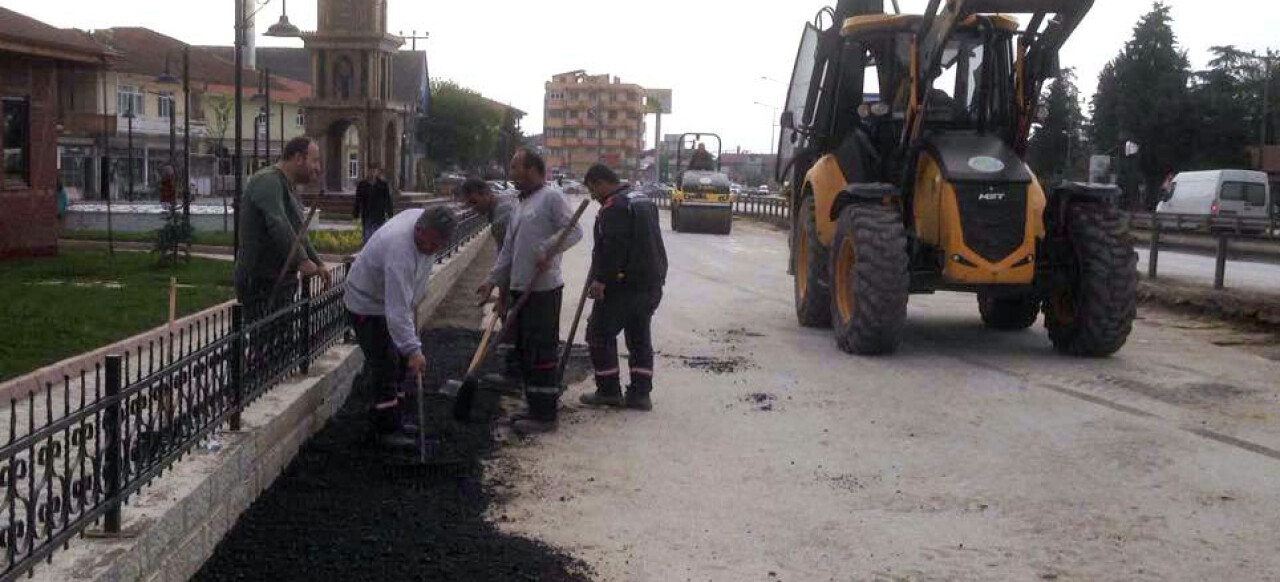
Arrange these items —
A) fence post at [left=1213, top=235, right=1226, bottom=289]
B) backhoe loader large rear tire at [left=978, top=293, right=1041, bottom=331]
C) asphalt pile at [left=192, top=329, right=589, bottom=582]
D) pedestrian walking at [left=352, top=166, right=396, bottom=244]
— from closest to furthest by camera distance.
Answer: asphalt pile at [left=192, top=329, right=589, bottom=582] → backhoe loader large rear tire at [left=978, top=293, right=1041, bottom=331] → fence post at [left=1213, top=235, right=1226, bottom=289] → pedestrian walking at [left=352, top=166, right=396, bottom=244]

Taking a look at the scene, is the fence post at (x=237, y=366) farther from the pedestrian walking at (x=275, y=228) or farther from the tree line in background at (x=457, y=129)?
the tree line in background at (x=457, y=129)

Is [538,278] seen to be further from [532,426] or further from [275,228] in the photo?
[275,228]

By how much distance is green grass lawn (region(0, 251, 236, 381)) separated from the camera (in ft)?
33.7

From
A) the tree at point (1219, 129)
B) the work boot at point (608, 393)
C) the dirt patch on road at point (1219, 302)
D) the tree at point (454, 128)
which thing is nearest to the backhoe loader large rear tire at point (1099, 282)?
the dirt patch on road at point (1219, 302)

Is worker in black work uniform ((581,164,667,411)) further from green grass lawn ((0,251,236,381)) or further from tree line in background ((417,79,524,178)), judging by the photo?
tree line in background ((417,79,524,178))

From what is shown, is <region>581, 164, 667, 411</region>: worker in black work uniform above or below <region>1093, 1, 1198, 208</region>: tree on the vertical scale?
below

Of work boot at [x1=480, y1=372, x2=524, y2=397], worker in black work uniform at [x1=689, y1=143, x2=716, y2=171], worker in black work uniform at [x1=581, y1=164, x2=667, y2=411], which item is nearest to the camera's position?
worker in black work uniform at [x1=581, y1=164, x2=667, y2=411]

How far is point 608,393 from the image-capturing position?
377 inches

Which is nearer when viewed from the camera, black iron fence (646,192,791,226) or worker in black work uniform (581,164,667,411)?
worker in black work uniform (581,164,667,411)

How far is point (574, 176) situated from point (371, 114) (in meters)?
51.8

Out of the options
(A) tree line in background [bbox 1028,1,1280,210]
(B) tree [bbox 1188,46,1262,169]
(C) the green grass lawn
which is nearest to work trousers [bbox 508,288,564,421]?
(C) the green grass lawn

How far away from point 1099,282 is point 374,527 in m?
7.66

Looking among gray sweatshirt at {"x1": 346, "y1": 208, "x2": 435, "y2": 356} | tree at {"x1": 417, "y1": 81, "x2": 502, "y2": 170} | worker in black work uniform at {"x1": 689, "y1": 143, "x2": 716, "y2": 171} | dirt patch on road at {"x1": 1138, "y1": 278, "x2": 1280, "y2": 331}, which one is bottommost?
dirt patch on road at {"x1": 1138, "y1": 278, "x2": 1280, "y2": 331}

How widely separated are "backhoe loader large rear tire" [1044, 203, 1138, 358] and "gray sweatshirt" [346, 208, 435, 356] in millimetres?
6556
